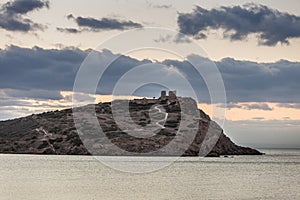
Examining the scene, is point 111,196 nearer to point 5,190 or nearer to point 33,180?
point 5,190

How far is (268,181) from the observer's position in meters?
128

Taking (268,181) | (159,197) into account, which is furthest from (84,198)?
(268,181)

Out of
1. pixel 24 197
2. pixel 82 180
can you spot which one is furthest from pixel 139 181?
pixel 24 197

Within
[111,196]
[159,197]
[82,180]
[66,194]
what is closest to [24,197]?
[66,194]

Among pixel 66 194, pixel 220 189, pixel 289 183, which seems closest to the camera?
pixel 66 194

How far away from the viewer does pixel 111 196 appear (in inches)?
3578

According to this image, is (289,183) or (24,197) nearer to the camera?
(24,197)

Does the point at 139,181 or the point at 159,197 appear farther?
the point at 139,181

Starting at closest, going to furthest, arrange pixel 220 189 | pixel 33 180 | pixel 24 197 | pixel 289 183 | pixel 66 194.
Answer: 1. pixel 24 197
2. pixel 66 194
3. pixel 220 189
4. pixel 33 180
5. pixel 289 183

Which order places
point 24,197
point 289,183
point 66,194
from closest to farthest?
point 24,197 < point 66,194 < point 289,183

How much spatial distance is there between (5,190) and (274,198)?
→ 43.9m

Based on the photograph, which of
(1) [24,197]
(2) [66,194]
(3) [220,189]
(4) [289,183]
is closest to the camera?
(1) [24,197]

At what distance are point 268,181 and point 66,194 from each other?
54228mm

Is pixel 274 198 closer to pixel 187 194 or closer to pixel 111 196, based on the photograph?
pixel 187 194
